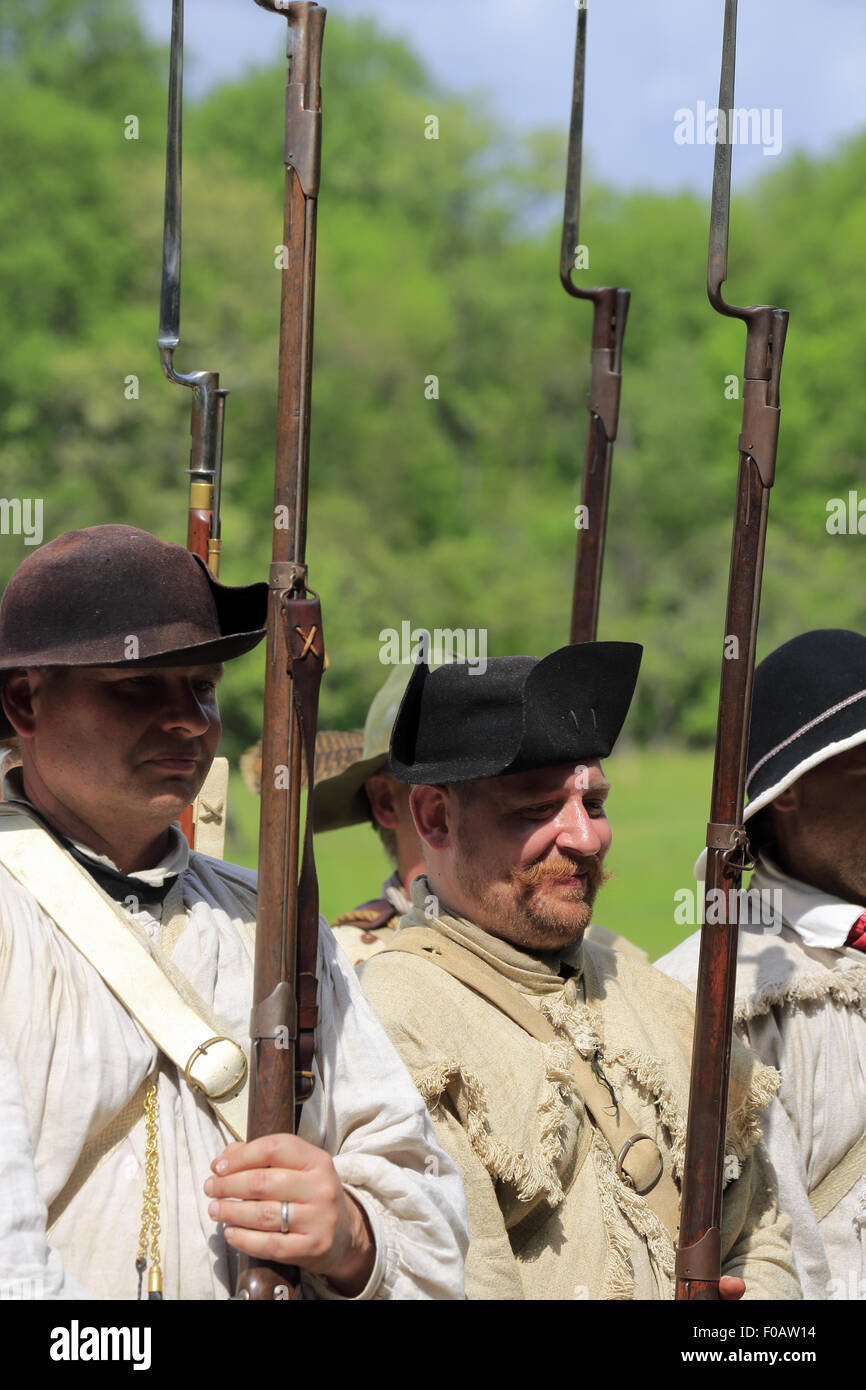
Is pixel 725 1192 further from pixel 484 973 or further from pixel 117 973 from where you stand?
pixel 117 973

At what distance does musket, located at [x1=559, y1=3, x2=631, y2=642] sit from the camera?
4.27 meters

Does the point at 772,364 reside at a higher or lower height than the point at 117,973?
higher

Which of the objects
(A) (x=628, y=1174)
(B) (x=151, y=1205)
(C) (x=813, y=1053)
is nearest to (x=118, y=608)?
(B) (x=151, y=1205)

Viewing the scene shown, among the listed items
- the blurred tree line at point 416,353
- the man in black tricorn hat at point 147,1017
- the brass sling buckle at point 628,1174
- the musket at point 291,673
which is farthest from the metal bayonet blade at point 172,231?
the blurred tree line at point 416,353

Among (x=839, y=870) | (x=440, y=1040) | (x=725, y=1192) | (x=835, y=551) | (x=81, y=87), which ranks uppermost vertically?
(x=81, y=87)

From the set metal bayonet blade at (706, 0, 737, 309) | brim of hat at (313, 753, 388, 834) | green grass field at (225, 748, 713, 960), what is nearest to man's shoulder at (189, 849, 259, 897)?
metal bayonet blade at (706, 0, 737, 309)

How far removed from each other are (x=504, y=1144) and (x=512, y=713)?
33.9 inches

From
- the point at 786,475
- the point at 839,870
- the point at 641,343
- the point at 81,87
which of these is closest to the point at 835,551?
the point at 786,475

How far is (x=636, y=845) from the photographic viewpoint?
33.2m

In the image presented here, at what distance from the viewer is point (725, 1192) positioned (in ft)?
11.4

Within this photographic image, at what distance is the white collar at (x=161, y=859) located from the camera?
2816 mm

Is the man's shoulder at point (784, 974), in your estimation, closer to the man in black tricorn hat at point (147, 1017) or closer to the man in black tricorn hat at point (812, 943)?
the man in black tricorn hat at point (812, 943)

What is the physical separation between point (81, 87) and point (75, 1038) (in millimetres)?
38259

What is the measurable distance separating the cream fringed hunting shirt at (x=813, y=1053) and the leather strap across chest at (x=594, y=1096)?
0.34 metres
